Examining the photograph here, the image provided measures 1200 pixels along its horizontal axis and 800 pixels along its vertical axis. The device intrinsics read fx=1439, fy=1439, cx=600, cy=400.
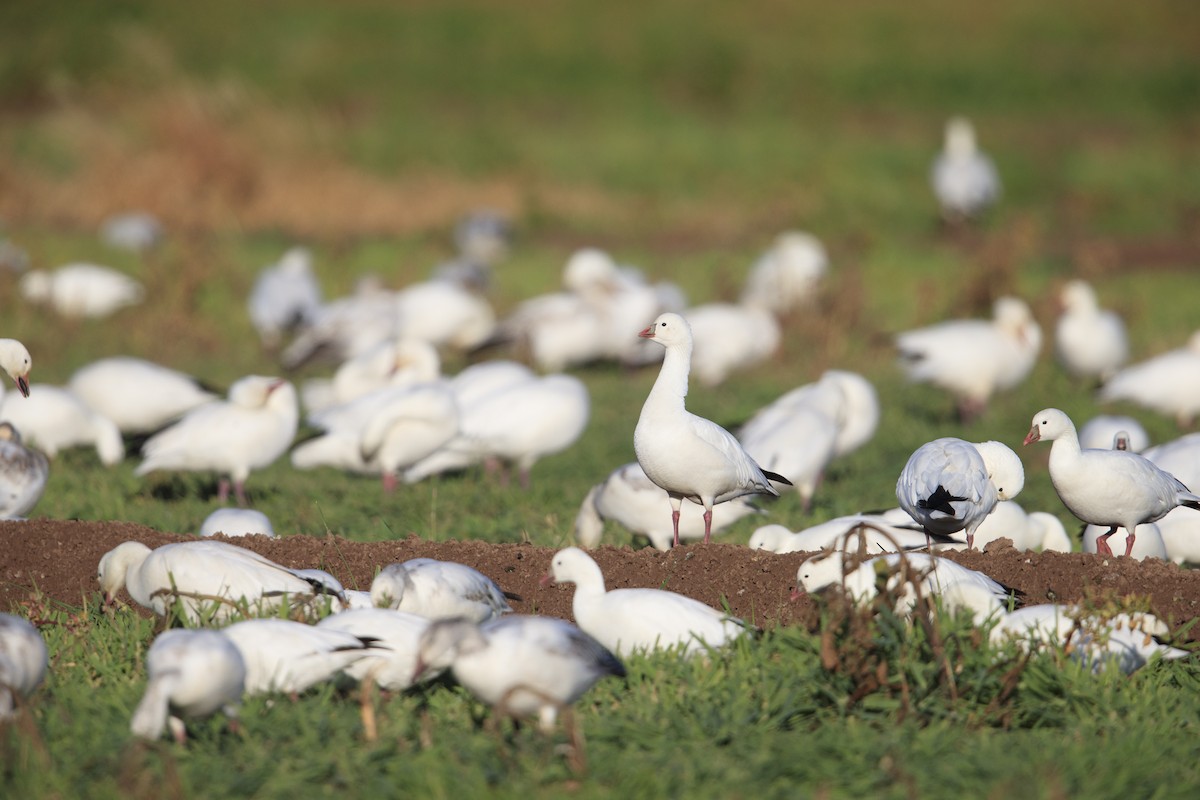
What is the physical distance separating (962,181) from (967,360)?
9.55 meters

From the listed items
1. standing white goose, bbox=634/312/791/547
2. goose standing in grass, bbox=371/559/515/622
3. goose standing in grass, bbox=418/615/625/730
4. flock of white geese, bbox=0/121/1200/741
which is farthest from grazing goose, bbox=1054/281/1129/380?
goose standing in grass, bbox=418/615/625/730

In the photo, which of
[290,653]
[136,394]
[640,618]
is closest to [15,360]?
[136,394]

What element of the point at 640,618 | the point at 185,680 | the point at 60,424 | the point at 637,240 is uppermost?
the point at 637,240

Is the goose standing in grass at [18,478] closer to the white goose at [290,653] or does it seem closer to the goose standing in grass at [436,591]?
the goose standing in grass at [436,591]

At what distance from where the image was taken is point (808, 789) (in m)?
4.29

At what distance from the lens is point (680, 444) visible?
20.9 ft

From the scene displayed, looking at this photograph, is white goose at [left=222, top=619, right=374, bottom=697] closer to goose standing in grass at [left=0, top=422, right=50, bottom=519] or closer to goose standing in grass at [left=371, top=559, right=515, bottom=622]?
goose standing in grass at [left=371, top=559, right=515, bottom=622]

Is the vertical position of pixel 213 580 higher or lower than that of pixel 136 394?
higher

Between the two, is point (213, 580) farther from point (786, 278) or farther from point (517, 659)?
point (786, 278)

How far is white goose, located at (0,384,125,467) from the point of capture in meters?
9.49

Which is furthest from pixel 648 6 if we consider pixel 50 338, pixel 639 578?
pixel 639 578

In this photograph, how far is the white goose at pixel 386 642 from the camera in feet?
15.5

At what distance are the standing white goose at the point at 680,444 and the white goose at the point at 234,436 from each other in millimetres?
3197

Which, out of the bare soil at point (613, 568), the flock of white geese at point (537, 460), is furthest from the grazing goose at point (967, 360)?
the bare soil at point (613, 568)
